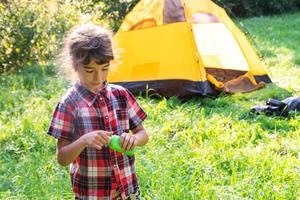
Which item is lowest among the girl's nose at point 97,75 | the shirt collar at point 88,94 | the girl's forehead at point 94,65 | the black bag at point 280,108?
the black bag at point 280,108

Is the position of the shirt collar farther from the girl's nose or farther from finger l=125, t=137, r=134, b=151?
finger l=125, t=137, r=134, b=151

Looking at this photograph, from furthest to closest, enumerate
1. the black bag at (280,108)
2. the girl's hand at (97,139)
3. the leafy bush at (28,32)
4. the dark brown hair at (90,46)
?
the leafy bush at (28,32), the black bag at (280,108), the dark brown hair at (90,46), the girl's hand at (97,139)

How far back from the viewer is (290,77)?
5.95m

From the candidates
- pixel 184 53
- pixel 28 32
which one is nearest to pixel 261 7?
pixel 28 32

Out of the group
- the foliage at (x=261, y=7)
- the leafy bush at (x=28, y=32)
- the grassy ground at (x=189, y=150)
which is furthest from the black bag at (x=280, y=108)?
the foliage at (x=261, y=7)

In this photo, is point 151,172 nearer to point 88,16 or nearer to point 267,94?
point 267,94

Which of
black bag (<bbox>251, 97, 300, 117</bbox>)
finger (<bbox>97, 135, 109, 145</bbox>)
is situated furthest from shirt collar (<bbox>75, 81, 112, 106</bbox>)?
black bag (<bbox>251, 97, 300, 117</bbox>)

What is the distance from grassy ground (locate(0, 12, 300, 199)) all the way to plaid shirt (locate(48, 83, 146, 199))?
96cm

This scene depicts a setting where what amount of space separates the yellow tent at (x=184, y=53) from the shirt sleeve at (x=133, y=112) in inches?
121

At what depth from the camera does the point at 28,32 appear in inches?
266

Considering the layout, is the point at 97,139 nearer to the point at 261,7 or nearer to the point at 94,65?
the point at 94,65

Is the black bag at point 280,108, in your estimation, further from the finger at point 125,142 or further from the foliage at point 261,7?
the foliage at point 261,7

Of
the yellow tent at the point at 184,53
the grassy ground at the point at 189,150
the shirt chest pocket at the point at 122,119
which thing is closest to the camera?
the shirt chest pocket at the point at 122,119

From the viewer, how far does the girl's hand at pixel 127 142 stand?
161 cm
